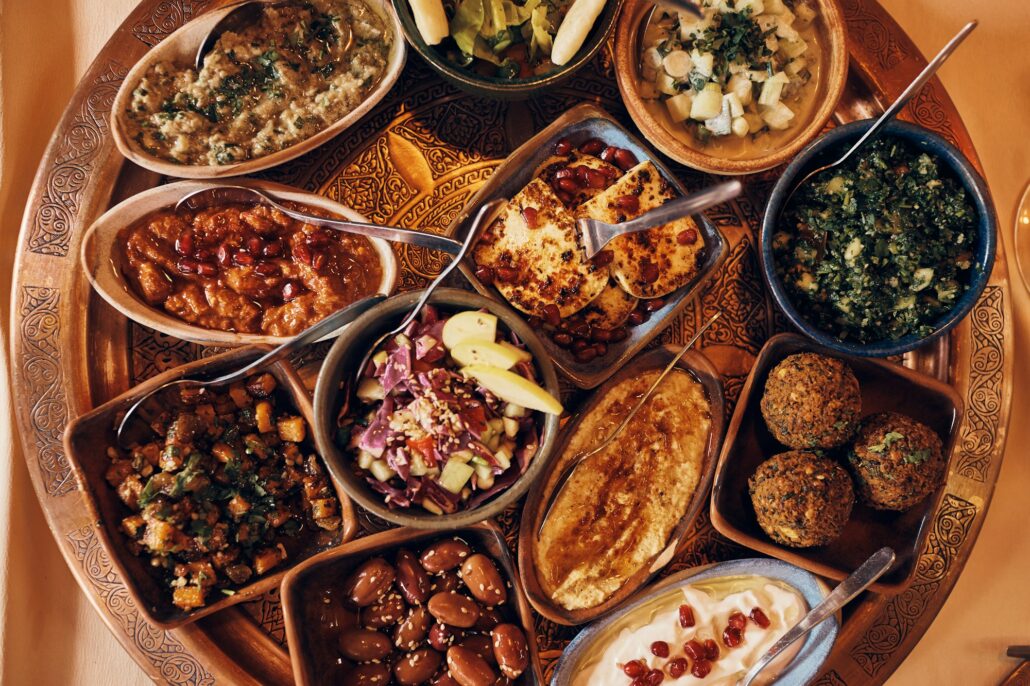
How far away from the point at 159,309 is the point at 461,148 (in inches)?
63.1

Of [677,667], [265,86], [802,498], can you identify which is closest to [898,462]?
[802,498]

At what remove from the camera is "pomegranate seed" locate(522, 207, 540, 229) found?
304 cm

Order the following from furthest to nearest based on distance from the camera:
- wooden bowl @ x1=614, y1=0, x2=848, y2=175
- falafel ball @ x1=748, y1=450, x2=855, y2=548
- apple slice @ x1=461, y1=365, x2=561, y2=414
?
wooden bowl @ x1=614, y1=0, x2=848, y2=175
falafel ball @ x1=748, y1=450, x2=855, y2=548
apple slice @ x1=461, y1=365, x2=561, y2=414

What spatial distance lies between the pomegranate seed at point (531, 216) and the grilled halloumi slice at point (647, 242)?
0.22 metres

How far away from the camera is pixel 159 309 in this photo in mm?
3111

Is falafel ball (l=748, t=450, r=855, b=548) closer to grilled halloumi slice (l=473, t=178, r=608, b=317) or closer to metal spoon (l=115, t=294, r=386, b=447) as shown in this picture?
grilled halloumi slice (l=473, t=178, r=608, b=317)

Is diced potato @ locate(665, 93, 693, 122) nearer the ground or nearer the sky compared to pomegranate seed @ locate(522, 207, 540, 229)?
nearer the sky

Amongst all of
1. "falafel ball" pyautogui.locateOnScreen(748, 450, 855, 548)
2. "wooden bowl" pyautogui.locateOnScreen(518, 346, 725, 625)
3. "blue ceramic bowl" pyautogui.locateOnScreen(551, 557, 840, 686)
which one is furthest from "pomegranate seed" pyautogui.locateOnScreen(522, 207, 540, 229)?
"blue ceramic bowl" pyautogui.locateOnScreen(551, 557, 840, 686)

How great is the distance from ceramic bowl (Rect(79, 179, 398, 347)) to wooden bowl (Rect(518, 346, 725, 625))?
1.20 metres

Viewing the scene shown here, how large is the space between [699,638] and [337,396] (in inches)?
79.1

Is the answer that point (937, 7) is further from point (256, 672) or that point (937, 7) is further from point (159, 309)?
point (256, 672)

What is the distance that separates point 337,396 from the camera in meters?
2.93

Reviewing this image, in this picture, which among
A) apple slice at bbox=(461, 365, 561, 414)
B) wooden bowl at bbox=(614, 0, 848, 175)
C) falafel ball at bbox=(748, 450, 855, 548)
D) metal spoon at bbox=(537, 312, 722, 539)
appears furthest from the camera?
metal spoon at bbox=(537, 312, 722, 539)

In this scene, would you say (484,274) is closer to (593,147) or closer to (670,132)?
(593,147)
